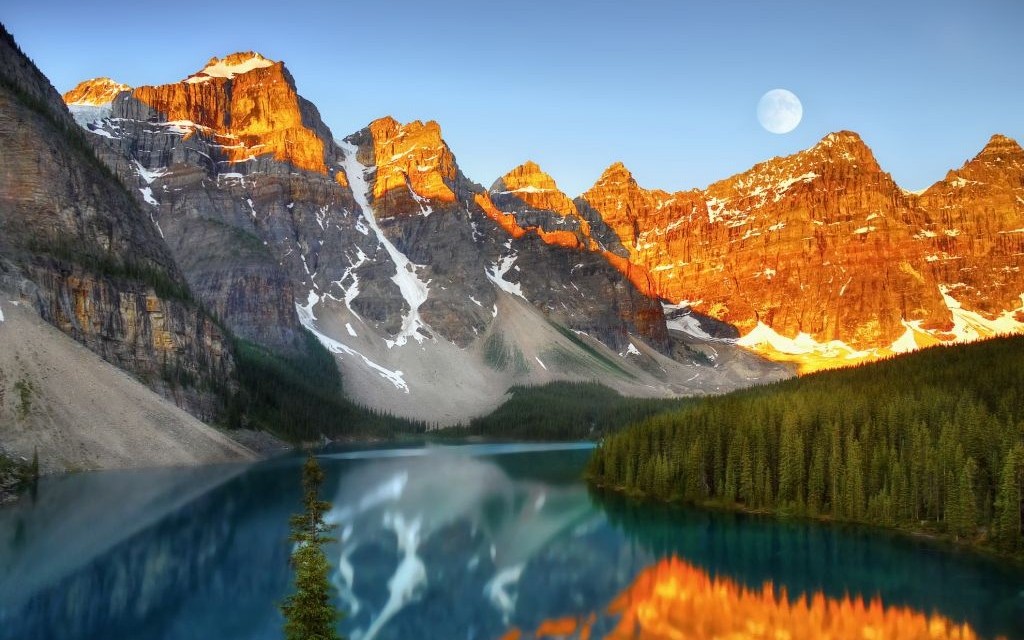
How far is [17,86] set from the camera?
338 ft

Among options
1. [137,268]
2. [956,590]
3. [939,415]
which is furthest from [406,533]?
[137,268]

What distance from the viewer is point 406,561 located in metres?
45.2

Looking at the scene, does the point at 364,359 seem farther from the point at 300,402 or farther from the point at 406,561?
the point at 406,561

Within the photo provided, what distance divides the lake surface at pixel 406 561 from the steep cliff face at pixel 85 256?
99.0 ft

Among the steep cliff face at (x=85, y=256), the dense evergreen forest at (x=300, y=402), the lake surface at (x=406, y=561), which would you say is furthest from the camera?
the dense evergreen forest at (x=300, y=402)

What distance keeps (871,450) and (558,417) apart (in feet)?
374

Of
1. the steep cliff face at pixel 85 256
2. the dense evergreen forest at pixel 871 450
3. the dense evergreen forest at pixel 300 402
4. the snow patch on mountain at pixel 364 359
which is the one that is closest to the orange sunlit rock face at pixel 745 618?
the dense evergreen forest at pixel 871 450

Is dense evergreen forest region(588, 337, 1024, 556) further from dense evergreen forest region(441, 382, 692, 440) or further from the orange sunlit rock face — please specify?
dense evergreen forest region(441, 382, 692, 440)

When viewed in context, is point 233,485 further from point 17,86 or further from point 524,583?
point 17,86

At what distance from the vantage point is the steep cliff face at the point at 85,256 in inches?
3573

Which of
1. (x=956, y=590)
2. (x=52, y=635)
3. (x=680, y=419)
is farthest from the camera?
(x=680, y=419)

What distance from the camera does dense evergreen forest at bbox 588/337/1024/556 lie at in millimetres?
50969

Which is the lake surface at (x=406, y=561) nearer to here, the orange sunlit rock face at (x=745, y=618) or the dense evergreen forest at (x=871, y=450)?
the orange sunlit rock face at (x=745, y=618)

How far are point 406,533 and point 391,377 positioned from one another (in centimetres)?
14075
